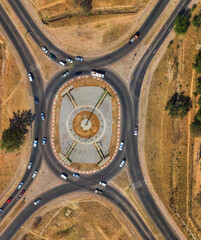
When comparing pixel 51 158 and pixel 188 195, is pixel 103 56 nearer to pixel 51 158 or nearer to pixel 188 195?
pixel 51 158

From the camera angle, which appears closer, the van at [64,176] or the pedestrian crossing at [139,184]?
the pedestrian crossing at [139,184]

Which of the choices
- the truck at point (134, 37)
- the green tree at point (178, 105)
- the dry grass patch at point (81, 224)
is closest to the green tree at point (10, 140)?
the dry grass patch at point (81, 224)

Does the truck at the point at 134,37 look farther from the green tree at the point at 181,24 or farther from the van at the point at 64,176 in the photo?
the van at the point at 64,176

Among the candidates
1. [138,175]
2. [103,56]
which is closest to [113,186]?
[138,175]

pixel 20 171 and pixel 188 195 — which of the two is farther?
pixel 20 171

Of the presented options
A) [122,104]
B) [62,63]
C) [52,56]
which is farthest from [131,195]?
[52,56]

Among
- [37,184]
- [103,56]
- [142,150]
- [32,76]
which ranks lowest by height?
[37,184]
